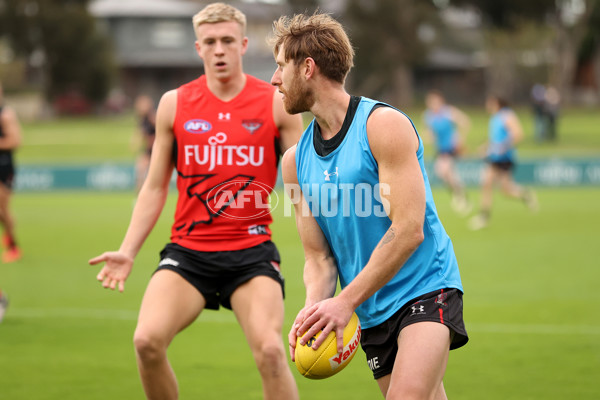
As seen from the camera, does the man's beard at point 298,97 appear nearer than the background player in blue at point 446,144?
Yes

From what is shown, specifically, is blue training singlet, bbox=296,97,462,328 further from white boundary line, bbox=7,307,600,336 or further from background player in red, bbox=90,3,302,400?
white boundary line, bbox=7,307,600,336

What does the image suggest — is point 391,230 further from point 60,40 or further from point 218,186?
point 60,40

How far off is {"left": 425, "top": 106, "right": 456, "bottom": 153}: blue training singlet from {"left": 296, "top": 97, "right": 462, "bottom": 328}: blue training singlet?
16.2 meters

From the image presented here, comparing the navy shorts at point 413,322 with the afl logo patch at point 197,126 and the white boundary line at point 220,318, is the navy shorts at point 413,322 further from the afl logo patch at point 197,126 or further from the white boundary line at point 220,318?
the white boundary line at point 220,318

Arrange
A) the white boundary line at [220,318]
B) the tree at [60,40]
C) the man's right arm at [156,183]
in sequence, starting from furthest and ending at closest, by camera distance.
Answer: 1. the tree at [60,40]
2. the white boundary line at [220,318]
3. the man's right arm at [156,183]

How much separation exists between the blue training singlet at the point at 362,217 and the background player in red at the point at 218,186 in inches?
44.0

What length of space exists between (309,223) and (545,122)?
36.1m

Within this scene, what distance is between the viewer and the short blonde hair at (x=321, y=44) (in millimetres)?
3752

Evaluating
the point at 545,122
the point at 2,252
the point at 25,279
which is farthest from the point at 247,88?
the point at 545,122

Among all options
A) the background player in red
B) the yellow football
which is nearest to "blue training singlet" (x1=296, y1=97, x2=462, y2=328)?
the yellow football

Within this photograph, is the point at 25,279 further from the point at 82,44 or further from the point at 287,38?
the point at 82,44

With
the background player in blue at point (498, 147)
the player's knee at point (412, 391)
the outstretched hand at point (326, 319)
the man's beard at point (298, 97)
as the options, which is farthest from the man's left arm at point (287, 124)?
the background player in blue at point (498, 147)

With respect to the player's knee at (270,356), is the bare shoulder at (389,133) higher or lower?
higher

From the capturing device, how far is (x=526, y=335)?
830 cm
